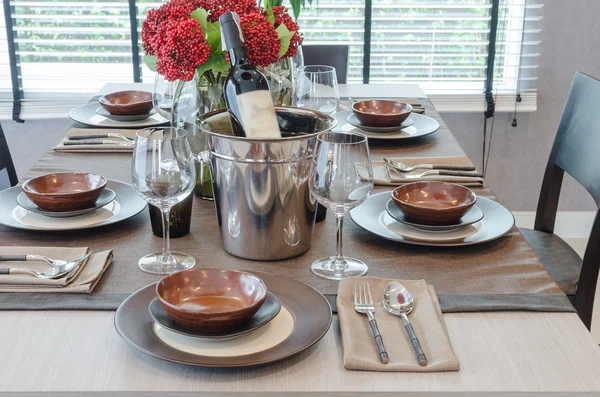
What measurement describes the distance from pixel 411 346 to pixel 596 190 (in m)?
1.00

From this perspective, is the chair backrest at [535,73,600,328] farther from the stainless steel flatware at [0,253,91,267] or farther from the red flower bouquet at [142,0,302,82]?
the stainless steel flatware at [0,253,91,267]

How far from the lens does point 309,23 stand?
10.1ft

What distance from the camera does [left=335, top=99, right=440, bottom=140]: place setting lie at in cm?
182

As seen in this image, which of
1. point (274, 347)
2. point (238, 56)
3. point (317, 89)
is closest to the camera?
point (274, 347)

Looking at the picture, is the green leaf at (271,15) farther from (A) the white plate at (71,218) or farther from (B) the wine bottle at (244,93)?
(A) the white plate at (71,218)

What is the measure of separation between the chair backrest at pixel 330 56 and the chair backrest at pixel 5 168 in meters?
1.11

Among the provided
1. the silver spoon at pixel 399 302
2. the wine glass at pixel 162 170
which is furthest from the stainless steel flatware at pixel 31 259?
the silver spoon at pixel 399 302

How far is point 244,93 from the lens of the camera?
114cm

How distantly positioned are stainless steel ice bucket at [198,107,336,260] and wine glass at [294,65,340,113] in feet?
1.96

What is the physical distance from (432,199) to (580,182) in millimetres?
662

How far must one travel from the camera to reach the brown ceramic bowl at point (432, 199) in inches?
47.8

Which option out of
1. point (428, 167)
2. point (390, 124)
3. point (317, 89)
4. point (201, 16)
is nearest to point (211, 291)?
point (201, 16)

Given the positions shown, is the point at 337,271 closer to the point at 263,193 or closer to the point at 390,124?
the point at 263,193

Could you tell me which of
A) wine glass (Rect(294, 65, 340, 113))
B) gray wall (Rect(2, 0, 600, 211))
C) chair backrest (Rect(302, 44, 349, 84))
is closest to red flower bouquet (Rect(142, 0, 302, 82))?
wine glass (Rect(294, 65, 340, 113))
